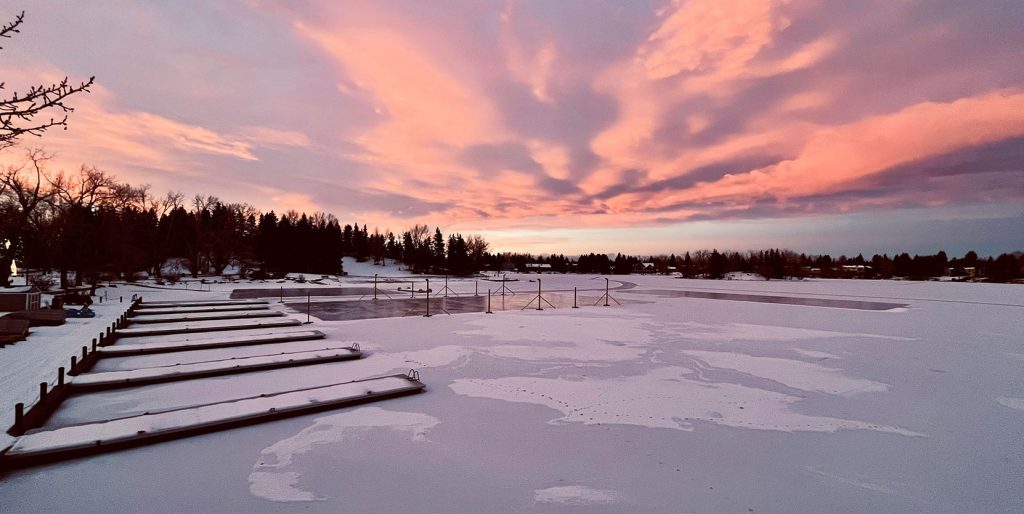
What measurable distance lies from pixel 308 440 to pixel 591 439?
15.1ft

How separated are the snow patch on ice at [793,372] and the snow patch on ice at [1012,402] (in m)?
1.92

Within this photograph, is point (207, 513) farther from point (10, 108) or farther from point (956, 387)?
point (956, 387)

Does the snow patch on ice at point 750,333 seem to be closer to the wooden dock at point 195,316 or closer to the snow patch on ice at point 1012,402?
the snow patch on ice at point 1012,402

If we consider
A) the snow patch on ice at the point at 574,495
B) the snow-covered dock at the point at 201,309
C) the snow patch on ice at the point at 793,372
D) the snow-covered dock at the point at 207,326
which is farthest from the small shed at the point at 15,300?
the snow patch on ice at the point at 793,372

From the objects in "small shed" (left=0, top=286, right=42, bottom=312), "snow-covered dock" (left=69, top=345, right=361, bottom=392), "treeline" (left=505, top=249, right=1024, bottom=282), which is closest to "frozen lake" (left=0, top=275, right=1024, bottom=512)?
"snow-covered dock" (left=69, top=345, right=361, bottom=392)

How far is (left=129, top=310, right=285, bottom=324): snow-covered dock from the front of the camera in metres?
18.9

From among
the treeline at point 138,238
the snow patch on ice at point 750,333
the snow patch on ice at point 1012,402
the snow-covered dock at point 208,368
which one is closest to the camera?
the snow patch on ice at point 1012,402

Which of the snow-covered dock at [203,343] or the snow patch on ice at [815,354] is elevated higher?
the snow-covered dock at [203,343]

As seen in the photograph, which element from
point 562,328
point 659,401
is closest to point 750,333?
point 562,328

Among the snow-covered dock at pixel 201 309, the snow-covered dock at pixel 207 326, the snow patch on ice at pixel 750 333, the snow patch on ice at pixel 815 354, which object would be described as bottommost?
the snow patch on ice at pixel 815 354

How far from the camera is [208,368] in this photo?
35.2 ft

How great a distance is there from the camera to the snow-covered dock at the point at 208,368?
31.0ft

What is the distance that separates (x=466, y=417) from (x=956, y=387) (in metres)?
11.9

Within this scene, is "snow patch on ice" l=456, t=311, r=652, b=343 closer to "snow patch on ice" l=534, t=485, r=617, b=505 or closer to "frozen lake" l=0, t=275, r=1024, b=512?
"frozen lake" l=0, t=275, r=1024, b=512
